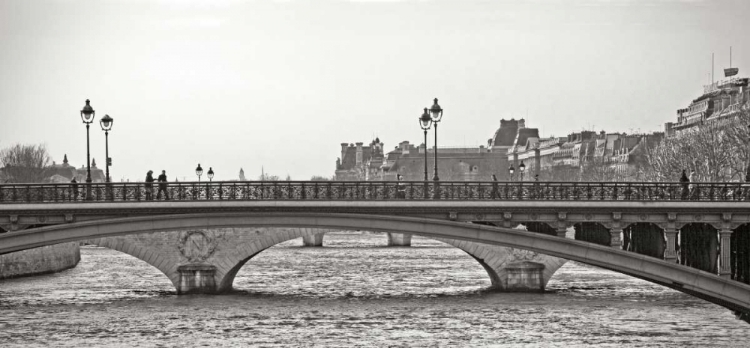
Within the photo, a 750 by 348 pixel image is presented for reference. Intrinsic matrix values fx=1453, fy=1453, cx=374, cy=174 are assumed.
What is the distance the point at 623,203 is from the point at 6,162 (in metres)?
71.7

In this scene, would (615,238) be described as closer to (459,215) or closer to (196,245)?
(459,215)

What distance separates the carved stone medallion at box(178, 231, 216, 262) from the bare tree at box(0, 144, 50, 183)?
42.5 metres

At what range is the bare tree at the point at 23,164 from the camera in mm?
96938

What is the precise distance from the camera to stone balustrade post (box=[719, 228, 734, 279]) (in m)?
39.0

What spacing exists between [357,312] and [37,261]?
2269 cm

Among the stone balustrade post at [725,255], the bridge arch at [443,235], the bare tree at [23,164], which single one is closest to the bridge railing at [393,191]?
the bridge arch at [443,235]

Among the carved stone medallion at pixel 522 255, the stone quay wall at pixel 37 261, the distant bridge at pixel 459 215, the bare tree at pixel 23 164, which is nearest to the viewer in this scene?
the distant bridge at pixel 459 215

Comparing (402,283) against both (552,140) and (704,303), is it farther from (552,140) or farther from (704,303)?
(552,140)

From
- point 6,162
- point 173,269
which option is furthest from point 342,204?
point 6,162

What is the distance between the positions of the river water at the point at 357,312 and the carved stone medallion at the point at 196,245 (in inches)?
65.8

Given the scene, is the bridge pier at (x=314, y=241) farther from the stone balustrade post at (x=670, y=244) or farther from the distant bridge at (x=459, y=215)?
the stone balustrade post at (x=670, y=244)

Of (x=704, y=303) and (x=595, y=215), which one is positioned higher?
(x=595, y=215)

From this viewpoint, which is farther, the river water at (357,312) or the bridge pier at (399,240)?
the bridge pier at (399,240)

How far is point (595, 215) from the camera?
40.1m
